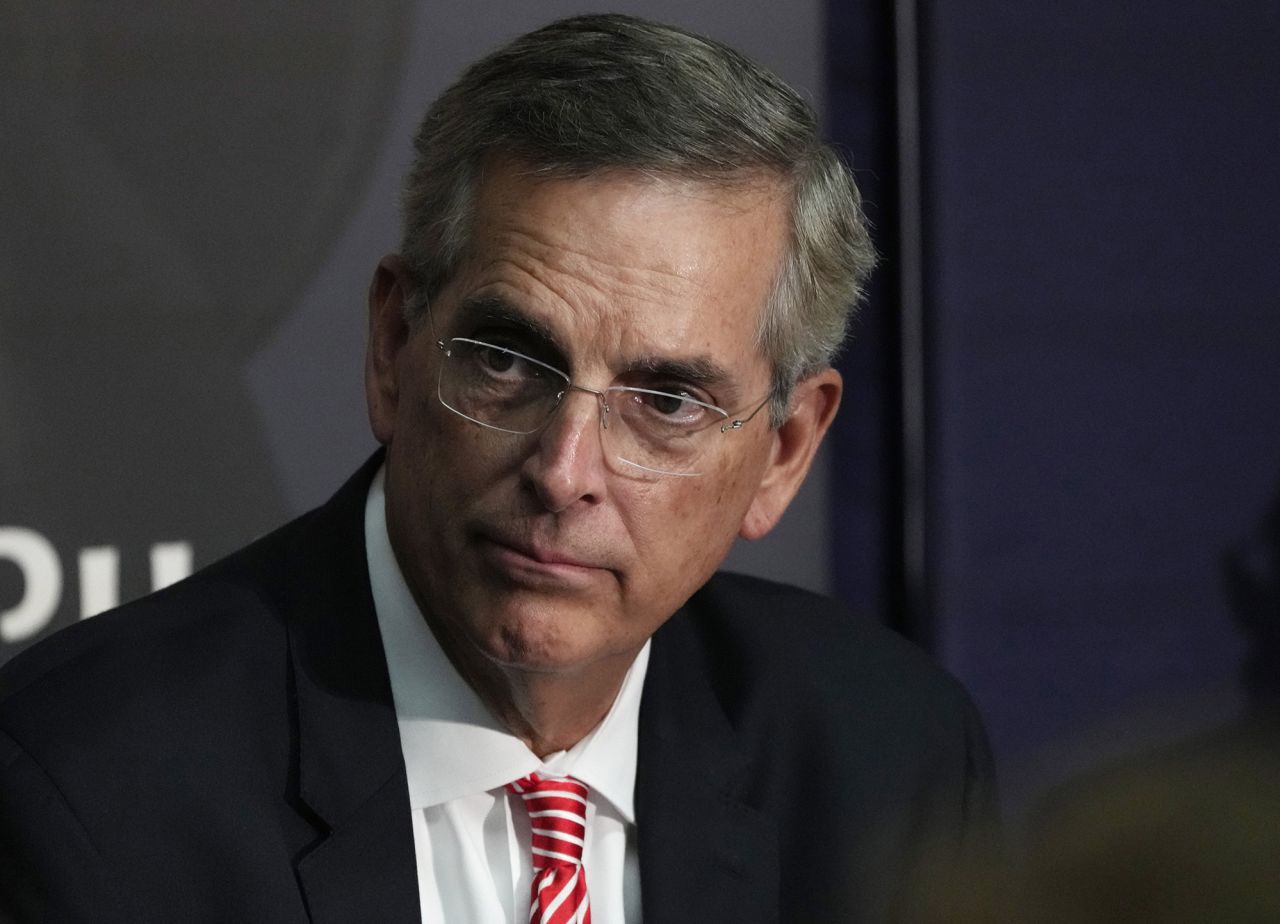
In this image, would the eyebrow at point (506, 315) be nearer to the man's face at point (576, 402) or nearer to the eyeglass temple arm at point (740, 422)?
the man's face at point (576, 402)

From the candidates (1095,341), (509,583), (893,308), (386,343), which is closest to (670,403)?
(509,583)

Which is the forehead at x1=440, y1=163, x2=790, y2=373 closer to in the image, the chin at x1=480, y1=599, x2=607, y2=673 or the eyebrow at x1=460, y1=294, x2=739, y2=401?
the eyebrow at x1=460, y1=294, x2=739, y2=401

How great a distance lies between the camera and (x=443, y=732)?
1797 mm

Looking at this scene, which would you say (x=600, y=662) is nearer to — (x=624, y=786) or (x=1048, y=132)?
(x=624, y=786)

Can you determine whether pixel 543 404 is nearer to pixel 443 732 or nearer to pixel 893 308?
pixel 443 732

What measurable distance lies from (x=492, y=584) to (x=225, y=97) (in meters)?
1.09

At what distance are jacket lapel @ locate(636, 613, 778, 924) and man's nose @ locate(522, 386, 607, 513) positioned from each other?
0.42 metres

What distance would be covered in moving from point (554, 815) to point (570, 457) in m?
0.43

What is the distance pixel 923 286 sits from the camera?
2.80 m

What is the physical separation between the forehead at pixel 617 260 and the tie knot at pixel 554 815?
1.64 ft

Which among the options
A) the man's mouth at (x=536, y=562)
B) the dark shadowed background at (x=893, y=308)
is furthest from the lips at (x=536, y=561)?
the dark shadowed background at (x=893, y=308)

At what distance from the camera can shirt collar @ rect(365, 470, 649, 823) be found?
5.85ft

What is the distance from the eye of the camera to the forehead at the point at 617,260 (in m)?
1.70

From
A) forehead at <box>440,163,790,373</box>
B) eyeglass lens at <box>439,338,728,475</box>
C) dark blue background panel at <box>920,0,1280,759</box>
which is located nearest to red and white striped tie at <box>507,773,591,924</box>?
eyeglass lens at <box>439,338,728,475</box>
